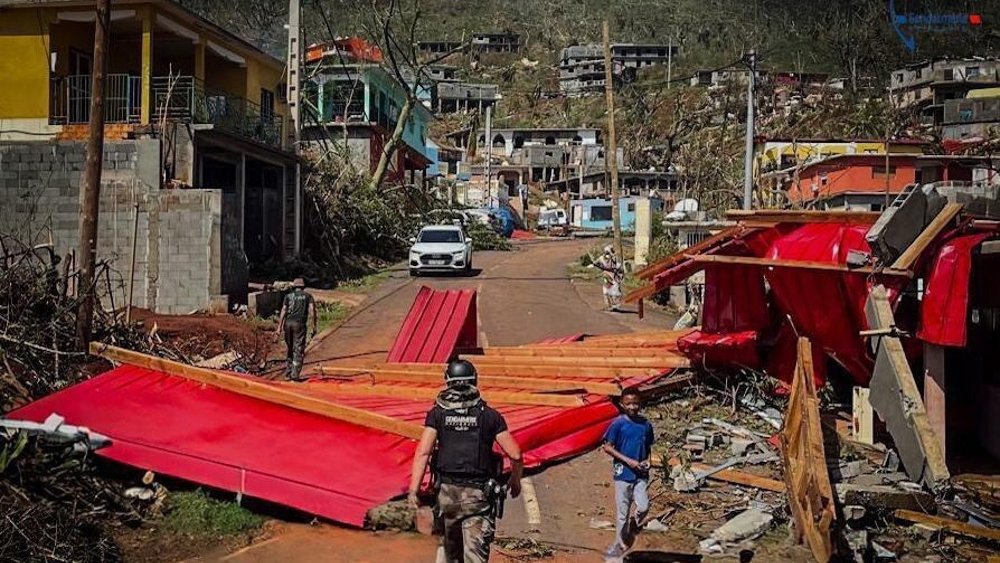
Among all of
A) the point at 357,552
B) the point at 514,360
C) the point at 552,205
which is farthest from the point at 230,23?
the point at 357,552

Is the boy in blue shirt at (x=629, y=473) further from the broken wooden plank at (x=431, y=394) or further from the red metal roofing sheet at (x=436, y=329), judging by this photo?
the red metal roofing sheet at (x=436, y=329)

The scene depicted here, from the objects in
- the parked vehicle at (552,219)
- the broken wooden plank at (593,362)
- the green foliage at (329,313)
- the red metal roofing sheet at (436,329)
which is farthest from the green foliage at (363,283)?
the parked vehicle at (552,219)

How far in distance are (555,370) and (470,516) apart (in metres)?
6.90

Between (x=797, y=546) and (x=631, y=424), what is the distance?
176 cm

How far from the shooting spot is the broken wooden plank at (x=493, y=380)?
36.1 ft

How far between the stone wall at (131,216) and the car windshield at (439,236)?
961cm

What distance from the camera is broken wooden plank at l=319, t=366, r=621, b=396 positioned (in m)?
11.0

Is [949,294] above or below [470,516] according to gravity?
above

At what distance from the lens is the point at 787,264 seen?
10.8 meters

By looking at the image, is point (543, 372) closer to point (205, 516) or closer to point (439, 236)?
point (205, 516)

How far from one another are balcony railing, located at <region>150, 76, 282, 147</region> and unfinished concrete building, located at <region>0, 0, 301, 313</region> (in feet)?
0.13

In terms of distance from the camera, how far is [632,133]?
89688mm

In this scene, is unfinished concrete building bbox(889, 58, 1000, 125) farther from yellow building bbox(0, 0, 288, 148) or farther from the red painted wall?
yellow building bbox(0, 0, 288, 148)

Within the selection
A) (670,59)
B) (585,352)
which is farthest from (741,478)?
(670,59)
